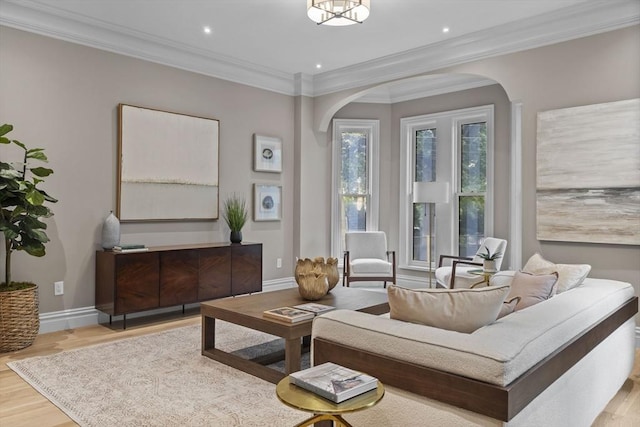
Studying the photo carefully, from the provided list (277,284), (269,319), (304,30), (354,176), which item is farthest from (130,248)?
(354,176)

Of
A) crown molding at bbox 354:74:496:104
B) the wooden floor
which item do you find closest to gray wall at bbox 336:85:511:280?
crown molding at bbox 354:74:496:104

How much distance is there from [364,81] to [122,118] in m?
2.81

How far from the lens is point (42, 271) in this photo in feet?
13.5

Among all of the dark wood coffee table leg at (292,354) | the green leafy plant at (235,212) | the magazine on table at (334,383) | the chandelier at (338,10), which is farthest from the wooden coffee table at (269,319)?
the chandelier at (338,10)

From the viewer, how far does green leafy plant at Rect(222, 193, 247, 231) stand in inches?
209

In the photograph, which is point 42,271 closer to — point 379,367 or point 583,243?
point 379,367

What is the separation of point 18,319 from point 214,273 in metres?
1.76

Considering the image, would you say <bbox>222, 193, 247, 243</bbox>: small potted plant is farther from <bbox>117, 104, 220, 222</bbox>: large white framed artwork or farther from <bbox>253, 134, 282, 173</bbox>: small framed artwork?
<bbox>253, 134, 282, 173</bbox>: small framed artwork

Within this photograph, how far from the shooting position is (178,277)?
14.9 ft

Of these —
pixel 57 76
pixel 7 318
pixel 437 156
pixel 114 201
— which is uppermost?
pixel 57 76

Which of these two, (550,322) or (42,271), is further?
(42,271)

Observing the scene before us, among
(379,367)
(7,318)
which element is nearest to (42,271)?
(7,318)

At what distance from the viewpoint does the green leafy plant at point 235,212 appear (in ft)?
17.4

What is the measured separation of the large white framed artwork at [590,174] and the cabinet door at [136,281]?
3.55 metres
